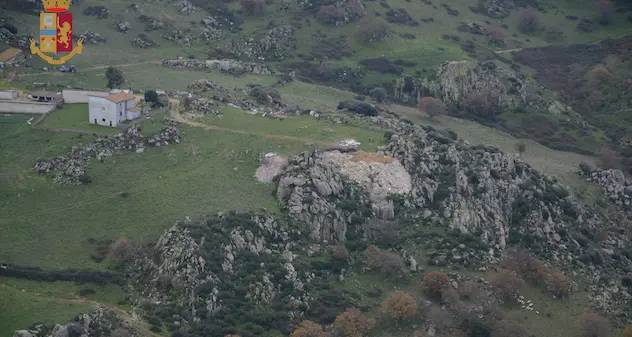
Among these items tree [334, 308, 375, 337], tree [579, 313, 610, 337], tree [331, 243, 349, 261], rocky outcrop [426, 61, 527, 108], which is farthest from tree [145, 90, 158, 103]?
rocky outcrop [426, 61, 527, 108]

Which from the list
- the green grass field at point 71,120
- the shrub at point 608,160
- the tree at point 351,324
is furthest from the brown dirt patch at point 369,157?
the shrub at point 608,160

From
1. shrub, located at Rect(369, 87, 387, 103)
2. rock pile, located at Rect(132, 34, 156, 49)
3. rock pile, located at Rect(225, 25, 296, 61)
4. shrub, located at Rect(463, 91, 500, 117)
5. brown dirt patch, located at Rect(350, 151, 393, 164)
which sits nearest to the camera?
brown dirt patch, located at Rect(350, 151, 393, 164)

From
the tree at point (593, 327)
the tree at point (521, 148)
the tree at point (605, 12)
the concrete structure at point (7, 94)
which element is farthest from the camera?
the tree at point (605, 12)

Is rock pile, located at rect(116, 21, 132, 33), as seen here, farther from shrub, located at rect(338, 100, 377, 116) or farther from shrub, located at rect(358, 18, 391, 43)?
shrub, located at rect(358, 18, 391, 43)

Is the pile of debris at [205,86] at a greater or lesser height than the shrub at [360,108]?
greater

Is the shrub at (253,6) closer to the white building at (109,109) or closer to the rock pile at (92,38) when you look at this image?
the rock pile at (92,38)

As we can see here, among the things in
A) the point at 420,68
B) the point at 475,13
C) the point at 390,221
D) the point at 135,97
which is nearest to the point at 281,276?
the point at 390,221
